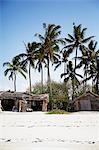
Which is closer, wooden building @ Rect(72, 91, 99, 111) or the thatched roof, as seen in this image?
the thatched roof

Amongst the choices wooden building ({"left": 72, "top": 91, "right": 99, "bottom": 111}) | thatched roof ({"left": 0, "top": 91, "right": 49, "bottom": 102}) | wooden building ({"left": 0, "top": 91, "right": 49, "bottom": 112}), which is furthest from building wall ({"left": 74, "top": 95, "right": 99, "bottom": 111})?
thatched roof ({"left": 0, "top": 91, "right": 49, "bottom": 102})

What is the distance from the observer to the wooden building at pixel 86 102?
35.5m

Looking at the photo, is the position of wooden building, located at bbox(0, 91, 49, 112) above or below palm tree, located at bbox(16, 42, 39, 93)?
below

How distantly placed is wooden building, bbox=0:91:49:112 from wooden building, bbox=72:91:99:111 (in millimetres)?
3349

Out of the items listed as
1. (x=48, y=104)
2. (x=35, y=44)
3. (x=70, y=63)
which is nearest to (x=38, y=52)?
(x=35, y=44)

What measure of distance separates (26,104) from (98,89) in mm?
8722

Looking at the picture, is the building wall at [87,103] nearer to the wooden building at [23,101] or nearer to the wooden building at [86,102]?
the wooden building at [86,102]

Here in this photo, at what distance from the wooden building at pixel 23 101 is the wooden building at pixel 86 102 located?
11.0ft

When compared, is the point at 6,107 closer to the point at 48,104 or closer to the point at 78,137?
the point at 48,104

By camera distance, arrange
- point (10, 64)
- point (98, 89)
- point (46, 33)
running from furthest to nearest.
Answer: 1. point (10, 64)
2. point (98, 89)
3. point (46, 33)

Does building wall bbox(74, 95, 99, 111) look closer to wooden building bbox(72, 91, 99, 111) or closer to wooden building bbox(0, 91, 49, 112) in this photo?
wooden building bbox(72, 91, 99, 111)

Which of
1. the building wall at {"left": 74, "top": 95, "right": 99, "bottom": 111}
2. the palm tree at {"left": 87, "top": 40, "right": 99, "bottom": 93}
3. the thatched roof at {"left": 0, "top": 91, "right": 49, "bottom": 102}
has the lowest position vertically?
the building wall at {"left": 74, "top": 95, "right": 99, "bottom": 111}

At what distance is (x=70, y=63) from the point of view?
35.7 m

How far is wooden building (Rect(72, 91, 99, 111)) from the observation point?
116ft
